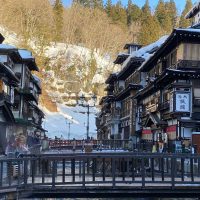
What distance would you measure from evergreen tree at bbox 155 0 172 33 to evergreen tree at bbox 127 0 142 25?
5696mm

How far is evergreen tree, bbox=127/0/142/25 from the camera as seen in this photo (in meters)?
125

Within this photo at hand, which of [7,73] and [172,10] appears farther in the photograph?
[172,10]

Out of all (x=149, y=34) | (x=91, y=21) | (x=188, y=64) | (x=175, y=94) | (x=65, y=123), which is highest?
(x=91, y=21)

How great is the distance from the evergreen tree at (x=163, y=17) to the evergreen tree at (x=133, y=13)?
5.70m

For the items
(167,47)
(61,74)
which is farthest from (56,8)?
(167,47)

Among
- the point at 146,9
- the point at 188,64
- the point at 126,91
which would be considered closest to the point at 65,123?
the point at 126,91

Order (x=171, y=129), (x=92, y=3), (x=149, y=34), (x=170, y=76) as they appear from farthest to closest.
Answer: (x=92, y=3) → (x=149, y=34) → (x=171, y=129) → (x=170, y=76)

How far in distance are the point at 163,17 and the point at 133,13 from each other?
33.0 feet

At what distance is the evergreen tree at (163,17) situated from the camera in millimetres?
117812

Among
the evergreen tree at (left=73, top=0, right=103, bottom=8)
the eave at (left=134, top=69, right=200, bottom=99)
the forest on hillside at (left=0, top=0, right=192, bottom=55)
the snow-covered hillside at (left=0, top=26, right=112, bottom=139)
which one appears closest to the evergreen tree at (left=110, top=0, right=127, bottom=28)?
the forest on hillside at (left=0, top=0, right=192, bottom=55)

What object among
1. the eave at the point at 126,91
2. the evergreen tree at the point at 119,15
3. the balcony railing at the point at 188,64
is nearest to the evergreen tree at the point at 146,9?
the evergreen tree at the point at 119,15

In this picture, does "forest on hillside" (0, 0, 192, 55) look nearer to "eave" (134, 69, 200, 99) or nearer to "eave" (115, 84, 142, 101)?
"eave" (115, 84, 142, 101)

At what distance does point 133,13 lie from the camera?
125938 mm

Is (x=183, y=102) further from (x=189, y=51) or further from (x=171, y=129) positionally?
(x=189, y=51)
